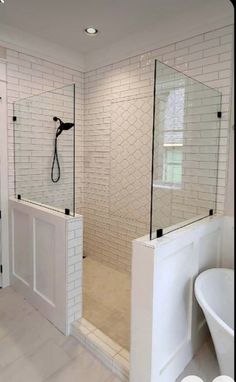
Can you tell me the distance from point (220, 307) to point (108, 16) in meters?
2.60

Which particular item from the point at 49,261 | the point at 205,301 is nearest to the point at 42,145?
the point at 49,261

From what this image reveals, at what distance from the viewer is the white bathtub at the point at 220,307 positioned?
4.60ft

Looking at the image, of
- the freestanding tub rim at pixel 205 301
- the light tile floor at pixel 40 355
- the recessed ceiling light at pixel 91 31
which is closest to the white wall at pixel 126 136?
the recessed ceiling light at pixel 91 31

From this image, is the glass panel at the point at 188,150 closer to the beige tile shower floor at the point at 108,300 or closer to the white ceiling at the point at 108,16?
the white ceiling at the point at 108,16

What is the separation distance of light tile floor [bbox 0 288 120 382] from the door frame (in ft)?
1.92

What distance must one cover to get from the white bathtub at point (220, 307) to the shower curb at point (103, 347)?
0.61 meters

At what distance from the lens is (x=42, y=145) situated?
9.22ft

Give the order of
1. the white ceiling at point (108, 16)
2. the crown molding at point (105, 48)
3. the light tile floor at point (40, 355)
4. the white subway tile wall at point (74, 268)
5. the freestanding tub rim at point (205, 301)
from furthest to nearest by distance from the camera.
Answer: the crown molding at point (105, 48), the white ceiling at point (108, 16), the white subway tile wall at point (74, 268), the light tile floor at point (40, 355), the freestanding tub rim at point (205, 301)

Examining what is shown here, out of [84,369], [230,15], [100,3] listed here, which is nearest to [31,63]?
[100,3]

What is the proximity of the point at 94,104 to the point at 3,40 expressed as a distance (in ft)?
3.85

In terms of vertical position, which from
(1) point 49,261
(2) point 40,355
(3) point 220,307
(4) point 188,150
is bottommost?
(2) point 40,355

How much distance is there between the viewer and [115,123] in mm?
3057

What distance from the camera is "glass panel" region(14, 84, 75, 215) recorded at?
105 inches

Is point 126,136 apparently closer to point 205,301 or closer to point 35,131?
point 35,131
